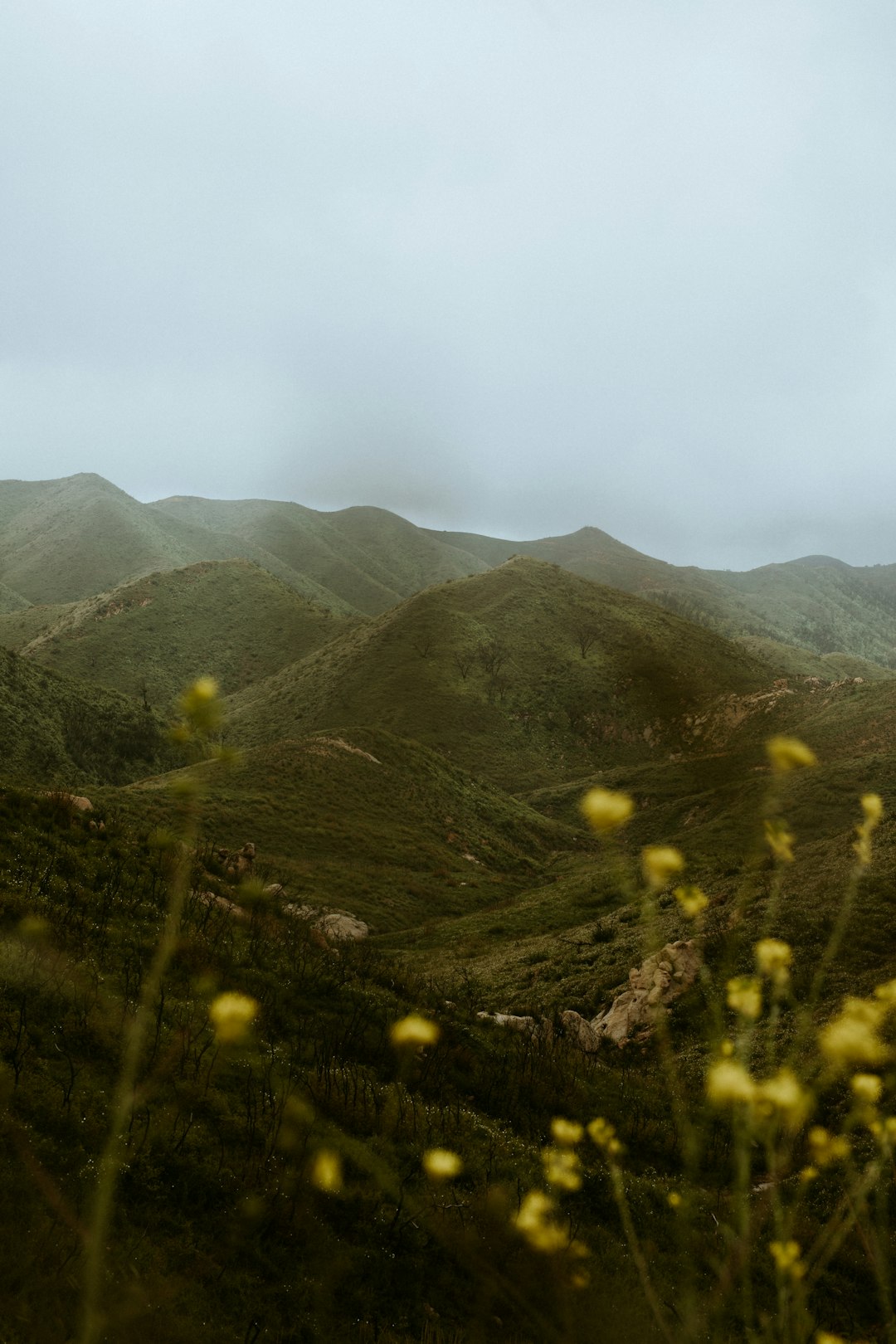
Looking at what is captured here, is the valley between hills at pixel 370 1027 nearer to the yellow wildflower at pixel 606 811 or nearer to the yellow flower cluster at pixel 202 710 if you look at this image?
the yellow flower cluster at pixel 202 710

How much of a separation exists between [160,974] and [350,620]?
8902 cm

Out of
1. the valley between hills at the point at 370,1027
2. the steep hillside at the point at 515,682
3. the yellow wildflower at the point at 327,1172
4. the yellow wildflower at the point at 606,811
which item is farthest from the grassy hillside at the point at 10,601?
the yellow wildflower at the point at 606,811

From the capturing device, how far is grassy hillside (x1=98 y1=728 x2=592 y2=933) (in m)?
24.0

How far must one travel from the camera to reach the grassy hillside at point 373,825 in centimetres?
2400

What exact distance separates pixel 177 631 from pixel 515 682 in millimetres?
51058

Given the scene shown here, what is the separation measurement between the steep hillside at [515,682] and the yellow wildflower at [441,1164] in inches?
1871

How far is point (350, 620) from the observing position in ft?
310

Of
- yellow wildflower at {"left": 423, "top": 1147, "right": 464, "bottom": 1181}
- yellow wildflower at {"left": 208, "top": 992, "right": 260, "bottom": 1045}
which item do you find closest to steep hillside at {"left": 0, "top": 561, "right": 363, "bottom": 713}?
yellow wildflower at {"left": 208, "top": 992, "right": 260, "bottom": 1045}

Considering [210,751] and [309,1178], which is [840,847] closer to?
[309,1178]

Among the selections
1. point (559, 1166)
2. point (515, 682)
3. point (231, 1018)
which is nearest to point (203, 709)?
point (231, 1018)

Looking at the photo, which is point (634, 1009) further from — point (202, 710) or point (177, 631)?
point (177, 631)

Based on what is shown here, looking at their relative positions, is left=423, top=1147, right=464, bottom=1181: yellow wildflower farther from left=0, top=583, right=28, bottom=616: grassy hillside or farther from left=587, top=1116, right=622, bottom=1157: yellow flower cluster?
left=0, top=583, right=28, bottom=616: grassy hillside

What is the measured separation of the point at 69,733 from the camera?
133ft

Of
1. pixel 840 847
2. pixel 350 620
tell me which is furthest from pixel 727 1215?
pixel 350 620
